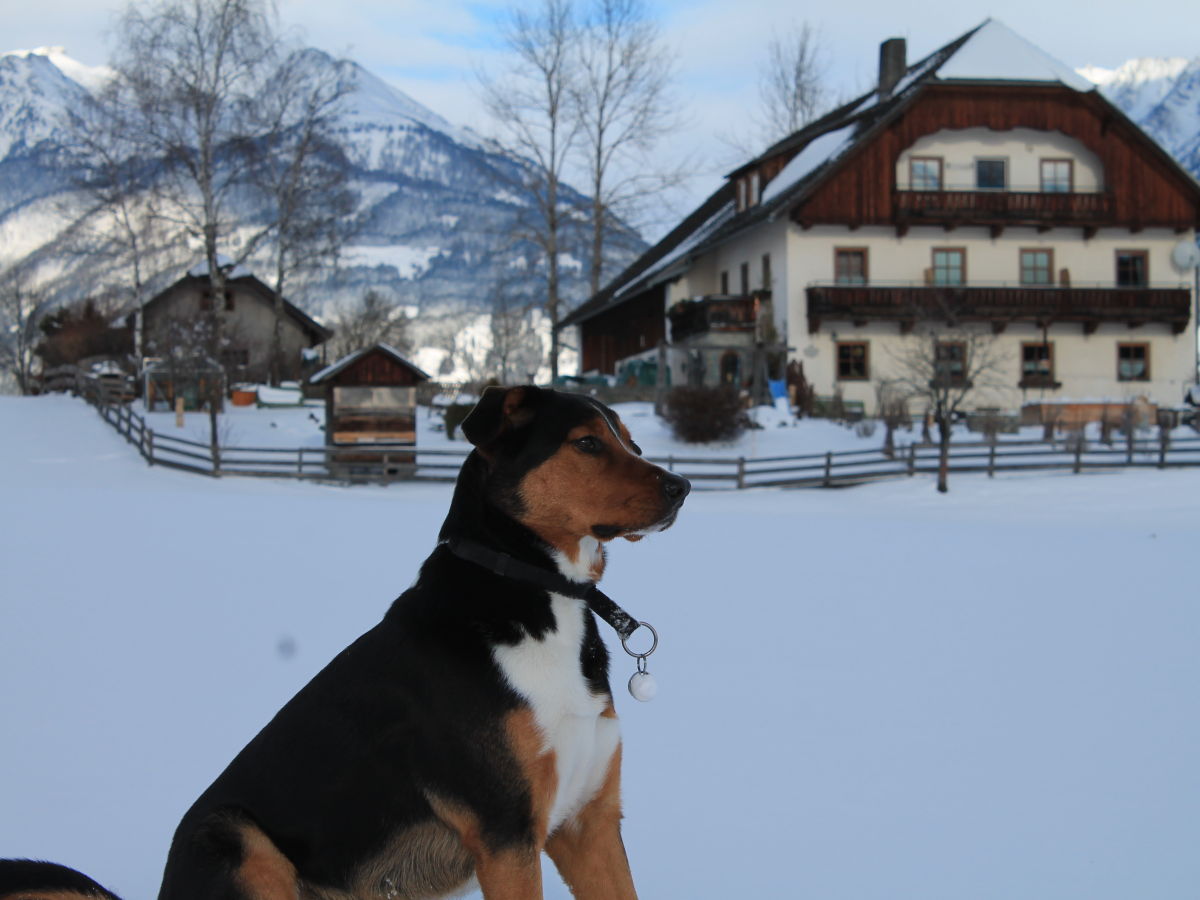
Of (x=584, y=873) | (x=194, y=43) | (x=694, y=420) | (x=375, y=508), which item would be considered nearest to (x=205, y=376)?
(x=194, y=43)

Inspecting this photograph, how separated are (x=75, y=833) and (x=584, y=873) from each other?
3.27m

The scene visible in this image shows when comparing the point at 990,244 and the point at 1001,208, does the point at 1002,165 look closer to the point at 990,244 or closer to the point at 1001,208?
the point at 1001,208

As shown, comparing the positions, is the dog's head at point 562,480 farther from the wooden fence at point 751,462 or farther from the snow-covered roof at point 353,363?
the snow-covered roof at point 353,363

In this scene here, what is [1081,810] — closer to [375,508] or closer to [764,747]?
[764,747]

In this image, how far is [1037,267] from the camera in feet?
119

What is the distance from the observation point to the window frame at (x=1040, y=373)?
118 feet

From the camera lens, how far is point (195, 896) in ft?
8.87

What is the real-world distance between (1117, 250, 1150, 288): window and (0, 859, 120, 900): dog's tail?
3862cm

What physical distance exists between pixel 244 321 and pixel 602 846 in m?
51.1

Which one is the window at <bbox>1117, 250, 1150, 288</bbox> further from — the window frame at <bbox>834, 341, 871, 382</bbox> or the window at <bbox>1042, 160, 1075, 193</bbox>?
the window frame at <bbox>834, 341, 871, 382</bbox>

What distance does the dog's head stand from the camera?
2.94 meters

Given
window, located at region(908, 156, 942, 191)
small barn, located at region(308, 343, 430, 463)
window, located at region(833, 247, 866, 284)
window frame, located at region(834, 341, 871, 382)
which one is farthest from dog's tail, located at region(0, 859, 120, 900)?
window, located at region(908, 156, 942, 191)

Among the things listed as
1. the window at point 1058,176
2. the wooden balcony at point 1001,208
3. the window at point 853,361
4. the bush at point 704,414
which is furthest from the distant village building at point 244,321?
the window at point 1058,176

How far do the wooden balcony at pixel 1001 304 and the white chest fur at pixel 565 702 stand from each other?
106ft
